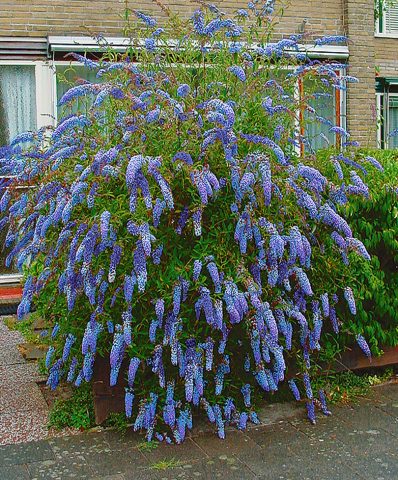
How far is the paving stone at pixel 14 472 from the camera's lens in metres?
4.26

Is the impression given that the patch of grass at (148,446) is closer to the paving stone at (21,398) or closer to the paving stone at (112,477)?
the paving stone at (112,477)

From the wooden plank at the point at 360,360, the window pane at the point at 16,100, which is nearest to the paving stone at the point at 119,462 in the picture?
the wooden plank at the point at 360,360

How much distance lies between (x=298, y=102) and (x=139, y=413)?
2.31m

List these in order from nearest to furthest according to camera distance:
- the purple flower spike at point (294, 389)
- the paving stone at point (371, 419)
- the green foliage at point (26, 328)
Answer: the paving stone at point (371, 419)
the purple flower spike at point (294, 389)
the green foliage at point (26, 328)

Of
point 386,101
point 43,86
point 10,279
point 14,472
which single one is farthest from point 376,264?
point 386,101

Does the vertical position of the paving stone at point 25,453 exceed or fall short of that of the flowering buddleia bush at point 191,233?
it falls short

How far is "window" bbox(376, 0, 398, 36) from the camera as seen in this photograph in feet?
50.2

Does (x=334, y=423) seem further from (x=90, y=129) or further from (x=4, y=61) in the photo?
(x=4, y=61)

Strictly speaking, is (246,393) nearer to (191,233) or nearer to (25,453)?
(191,233)

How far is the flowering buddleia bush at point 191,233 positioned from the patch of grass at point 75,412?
212mm

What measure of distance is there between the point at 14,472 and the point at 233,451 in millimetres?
1245

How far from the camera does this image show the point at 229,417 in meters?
4.96

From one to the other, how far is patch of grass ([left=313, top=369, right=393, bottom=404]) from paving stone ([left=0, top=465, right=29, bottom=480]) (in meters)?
2.09

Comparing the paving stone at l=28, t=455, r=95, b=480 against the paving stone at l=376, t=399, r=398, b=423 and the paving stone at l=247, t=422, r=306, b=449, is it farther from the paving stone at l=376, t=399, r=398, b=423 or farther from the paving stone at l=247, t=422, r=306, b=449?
the paving stone at l=376, t=399, r=398, b=423
